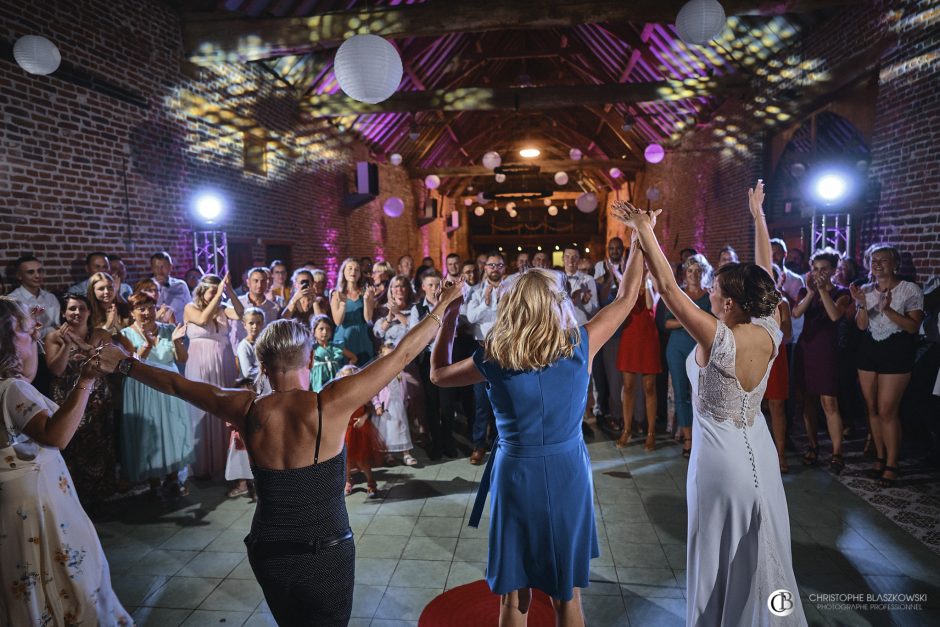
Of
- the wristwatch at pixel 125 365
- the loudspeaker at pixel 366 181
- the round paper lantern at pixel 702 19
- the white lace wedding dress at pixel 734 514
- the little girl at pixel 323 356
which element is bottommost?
the white lace wedding dress at pixel 734 514

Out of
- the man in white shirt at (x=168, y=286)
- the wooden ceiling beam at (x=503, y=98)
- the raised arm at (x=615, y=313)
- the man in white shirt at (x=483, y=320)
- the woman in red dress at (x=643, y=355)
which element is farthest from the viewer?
the wooden ceiling beam at (x=503, y=98)

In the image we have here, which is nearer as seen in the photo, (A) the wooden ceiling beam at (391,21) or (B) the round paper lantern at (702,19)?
(B) the round paper lantern at (702,19)

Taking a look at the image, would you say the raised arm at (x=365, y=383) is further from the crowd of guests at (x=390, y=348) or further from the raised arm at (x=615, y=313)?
the crowd of guests at (x=390, y=348)

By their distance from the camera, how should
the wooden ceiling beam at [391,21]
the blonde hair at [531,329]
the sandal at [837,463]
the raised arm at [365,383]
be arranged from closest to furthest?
the raised arm at [365,383] < the blonde hair at [531,329] < the sandal at [837,463] < the wooden ceiling beam at [391,21]

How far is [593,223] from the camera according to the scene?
2741 cm

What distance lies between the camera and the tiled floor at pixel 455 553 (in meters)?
2.52

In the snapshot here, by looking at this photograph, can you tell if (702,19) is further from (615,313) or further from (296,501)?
(296,501)

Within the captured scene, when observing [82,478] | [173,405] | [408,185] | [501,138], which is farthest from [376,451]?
[501,138]

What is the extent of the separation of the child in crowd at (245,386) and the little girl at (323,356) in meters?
0.39

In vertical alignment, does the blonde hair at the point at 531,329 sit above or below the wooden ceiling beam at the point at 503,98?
below

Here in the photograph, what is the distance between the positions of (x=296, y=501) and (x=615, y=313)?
123cm

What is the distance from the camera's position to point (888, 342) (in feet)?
12.5

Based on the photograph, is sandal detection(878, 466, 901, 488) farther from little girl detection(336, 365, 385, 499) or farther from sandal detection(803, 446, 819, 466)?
little girl detection(336, 365, 385, 499)

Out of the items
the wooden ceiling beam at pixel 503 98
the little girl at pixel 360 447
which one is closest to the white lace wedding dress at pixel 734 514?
the little girl at pixel 360 447
